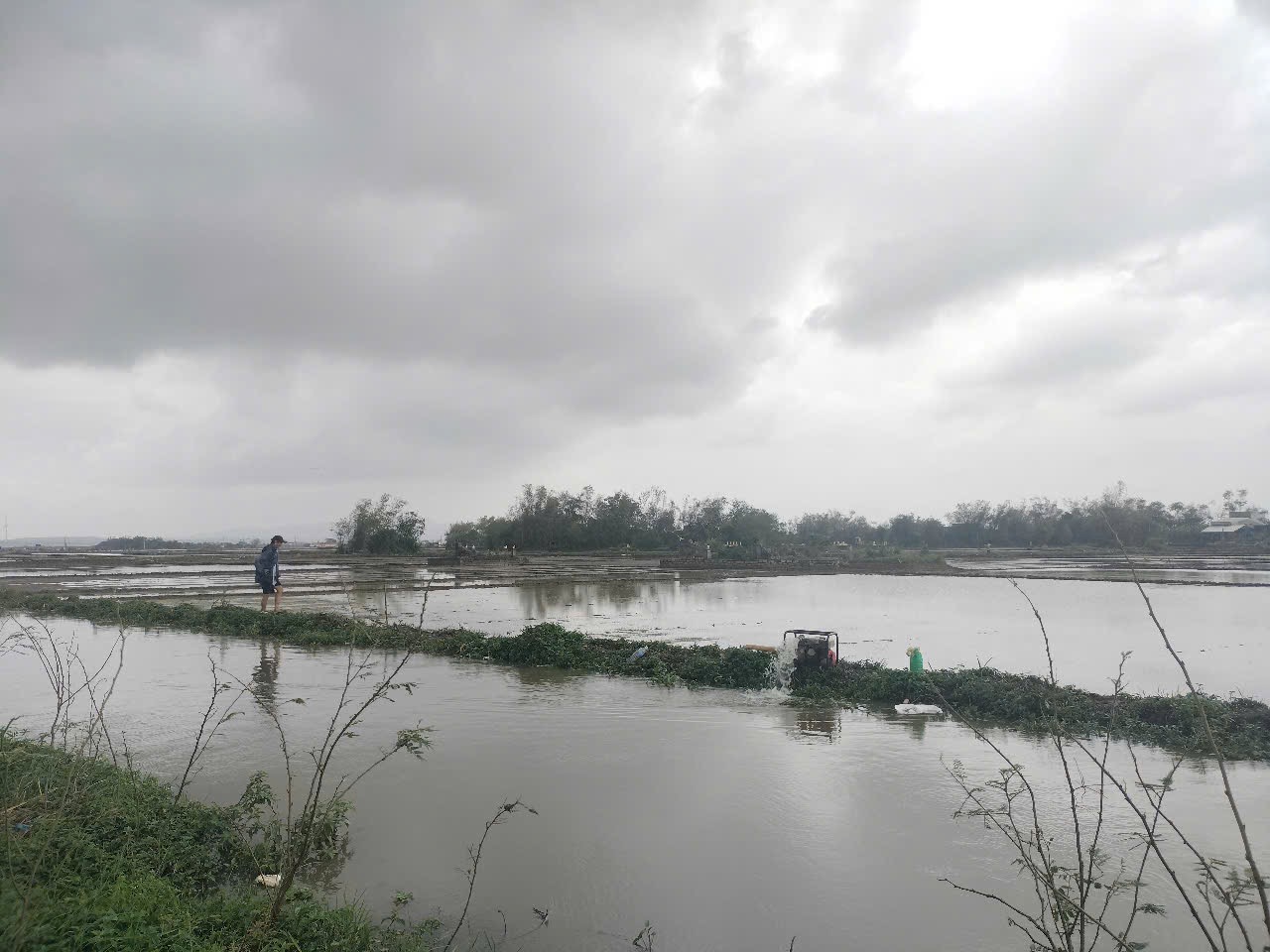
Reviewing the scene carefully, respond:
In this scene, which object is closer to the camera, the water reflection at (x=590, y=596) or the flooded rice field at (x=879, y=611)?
the flooded rice field at (x=879, y=611)

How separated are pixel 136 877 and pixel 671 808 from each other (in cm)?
405

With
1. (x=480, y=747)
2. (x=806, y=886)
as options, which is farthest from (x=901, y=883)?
(x=480, y=747)

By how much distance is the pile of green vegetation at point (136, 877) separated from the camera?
10.7 ft

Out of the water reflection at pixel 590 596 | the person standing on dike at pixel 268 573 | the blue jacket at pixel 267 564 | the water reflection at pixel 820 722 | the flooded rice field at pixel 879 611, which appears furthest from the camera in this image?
the water reflection at pixel 590 596

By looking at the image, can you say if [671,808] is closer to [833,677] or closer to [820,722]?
[820,722]

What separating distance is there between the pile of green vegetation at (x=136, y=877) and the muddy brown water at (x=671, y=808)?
0.82m

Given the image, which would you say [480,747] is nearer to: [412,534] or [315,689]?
[315,689]

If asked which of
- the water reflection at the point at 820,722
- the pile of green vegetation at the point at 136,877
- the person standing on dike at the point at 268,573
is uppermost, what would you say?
the person standing on dike at the point at 268,573

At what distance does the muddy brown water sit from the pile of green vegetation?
82 centimetres

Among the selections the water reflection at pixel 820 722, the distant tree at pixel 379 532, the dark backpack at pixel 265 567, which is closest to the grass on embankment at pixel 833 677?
the water reflection at pixel 820 722

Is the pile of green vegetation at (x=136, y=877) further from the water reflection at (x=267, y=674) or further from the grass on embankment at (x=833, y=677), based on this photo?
the water reflection at (x=267, y=674)

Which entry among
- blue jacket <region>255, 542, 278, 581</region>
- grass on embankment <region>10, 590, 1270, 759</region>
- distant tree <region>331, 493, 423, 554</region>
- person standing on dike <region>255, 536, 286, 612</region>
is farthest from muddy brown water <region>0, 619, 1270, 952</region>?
distant tree <region>331, 493, 423, 554</region>

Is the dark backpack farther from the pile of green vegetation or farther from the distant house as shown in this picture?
the distant house

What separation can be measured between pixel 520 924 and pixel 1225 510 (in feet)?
410
